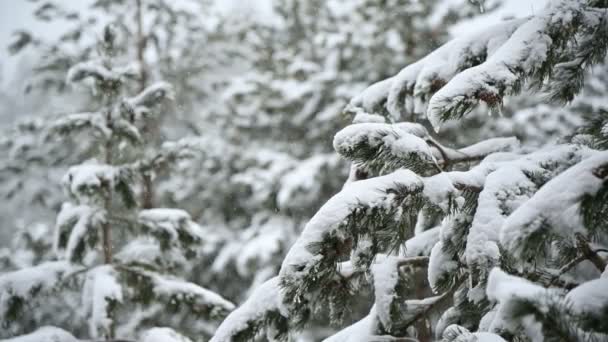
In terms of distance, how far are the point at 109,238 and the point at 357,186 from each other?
9.58 ft

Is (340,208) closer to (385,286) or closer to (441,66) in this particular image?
(385,286)

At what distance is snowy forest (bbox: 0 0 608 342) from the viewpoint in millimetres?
1340

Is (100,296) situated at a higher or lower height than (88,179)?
lower

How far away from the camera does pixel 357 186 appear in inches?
57.1

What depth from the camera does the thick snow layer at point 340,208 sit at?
51.9 inches

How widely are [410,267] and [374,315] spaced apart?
1.46ft

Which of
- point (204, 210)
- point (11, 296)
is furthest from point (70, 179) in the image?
point (204, 210)

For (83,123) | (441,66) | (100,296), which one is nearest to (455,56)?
(441,66)

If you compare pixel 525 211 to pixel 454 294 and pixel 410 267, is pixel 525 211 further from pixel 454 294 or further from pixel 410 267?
pixel 410 267

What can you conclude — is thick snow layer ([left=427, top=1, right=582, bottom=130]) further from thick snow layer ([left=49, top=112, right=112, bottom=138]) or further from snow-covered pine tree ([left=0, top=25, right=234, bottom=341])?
thick snow layer ([left=49, top=112, right=112, bottom=138])

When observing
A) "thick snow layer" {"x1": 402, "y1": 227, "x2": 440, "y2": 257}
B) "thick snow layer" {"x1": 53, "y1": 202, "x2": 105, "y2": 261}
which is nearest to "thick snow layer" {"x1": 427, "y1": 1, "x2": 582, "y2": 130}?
"thick snow layer" {"x1": 402, "y1": 227, "x2": 440, "y2": 257}

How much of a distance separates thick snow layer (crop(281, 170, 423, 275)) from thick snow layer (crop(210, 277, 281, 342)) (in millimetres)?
447

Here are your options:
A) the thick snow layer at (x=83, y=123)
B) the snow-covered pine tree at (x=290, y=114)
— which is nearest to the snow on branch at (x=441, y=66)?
the thick snow layer at (x=83, y=123)

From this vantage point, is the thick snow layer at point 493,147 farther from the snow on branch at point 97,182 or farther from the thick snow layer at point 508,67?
the snow on branch at point 97,182
